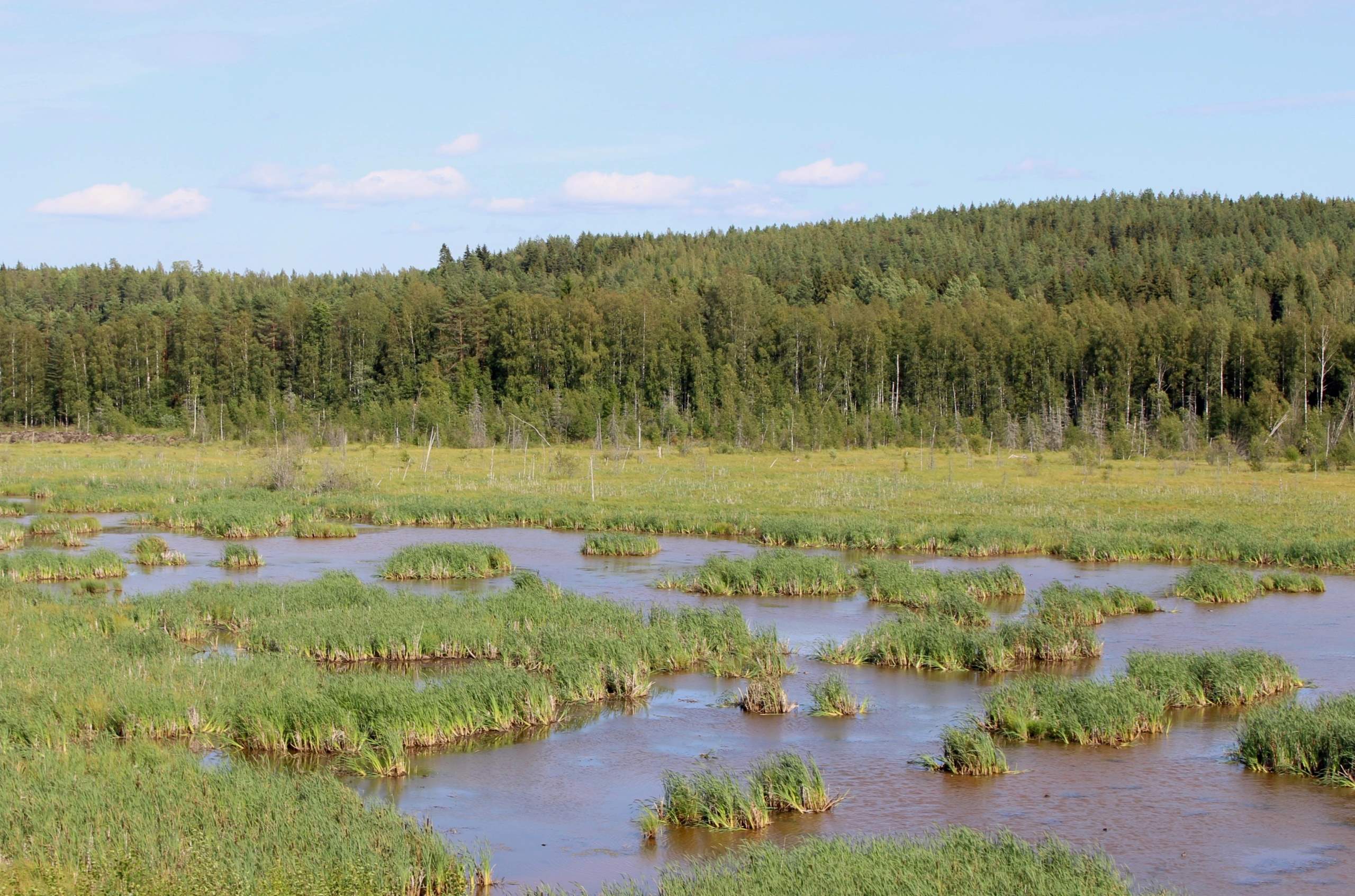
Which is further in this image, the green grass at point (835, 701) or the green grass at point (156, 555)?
the green grass at point (156, 555)

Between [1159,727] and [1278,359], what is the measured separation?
7114cm

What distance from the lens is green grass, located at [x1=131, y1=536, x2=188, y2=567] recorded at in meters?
26.0

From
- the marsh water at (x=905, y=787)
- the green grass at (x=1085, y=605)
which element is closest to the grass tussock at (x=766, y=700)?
the marsh water at (x=905, y=787)

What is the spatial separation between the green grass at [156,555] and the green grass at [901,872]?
1925 centimetres

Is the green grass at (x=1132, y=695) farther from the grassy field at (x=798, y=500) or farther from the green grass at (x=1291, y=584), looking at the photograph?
the grassy field at (x=798, y=500)

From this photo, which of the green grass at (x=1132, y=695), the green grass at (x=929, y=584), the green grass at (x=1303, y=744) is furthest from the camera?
the green grass at (x=929, y=584)

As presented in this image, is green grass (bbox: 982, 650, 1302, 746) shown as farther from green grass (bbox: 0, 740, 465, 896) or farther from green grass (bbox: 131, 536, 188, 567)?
green grass (bbox: 131, 536, 188, 567)

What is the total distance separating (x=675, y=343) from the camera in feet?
291

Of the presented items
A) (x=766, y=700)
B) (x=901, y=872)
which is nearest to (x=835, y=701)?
(x=766, y=700)

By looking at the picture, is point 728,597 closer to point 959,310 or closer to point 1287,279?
point 959,310

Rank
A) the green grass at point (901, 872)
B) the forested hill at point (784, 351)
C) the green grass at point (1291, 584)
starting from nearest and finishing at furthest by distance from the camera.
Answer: the green grass at point (901, 872)
the green grass at point (1291, 584)
the forested hill at point (784, 351)

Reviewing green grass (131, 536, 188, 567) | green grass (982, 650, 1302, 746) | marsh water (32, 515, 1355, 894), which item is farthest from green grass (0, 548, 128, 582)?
green grass (982, 650, 1302, 746)

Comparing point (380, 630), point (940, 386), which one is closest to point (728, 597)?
point (380, 630)

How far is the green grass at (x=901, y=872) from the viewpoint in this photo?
27.7 feet
